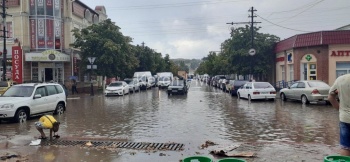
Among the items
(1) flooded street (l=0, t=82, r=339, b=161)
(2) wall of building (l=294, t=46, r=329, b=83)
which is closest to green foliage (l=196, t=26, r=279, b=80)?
(2) wall of building (l=294, t=46, r=329, b=83)

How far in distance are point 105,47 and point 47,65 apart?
270 inches

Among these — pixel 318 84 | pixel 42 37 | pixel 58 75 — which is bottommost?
pixel 318 84

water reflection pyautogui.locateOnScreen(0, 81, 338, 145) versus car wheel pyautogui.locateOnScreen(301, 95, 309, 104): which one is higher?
car wheel pyautogui.locateOnScreen(301, 95, 309, 104)

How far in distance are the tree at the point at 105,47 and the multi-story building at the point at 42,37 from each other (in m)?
1.59

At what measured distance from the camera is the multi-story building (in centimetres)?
3525

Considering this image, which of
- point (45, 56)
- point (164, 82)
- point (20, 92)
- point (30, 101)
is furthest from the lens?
point (164, 82)

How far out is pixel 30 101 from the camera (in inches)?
557

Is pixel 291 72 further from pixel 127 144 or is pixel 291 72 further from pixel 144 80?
pixel 127 144

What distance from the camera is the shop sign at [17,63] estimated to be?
31688mm

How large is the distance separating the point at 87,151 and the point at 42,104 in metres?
7.38

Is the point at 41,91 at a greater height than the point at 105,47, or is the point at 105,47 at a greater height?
the point at 105,47

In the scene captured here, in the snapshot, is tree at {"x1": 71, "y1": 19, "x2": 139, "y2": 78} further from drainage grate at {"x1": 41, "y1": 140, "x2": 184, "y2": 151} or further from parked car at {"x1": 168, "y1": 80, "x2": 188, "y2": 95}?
drainage grate at {"x1": 41, "y1": 140, "x2": 184, "y2": 151}

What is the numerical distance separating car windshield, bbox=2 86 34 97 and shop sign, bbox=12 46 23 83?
60.4ft

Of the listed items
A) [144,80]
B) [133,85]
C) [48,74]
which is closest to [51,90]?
[133,85]
